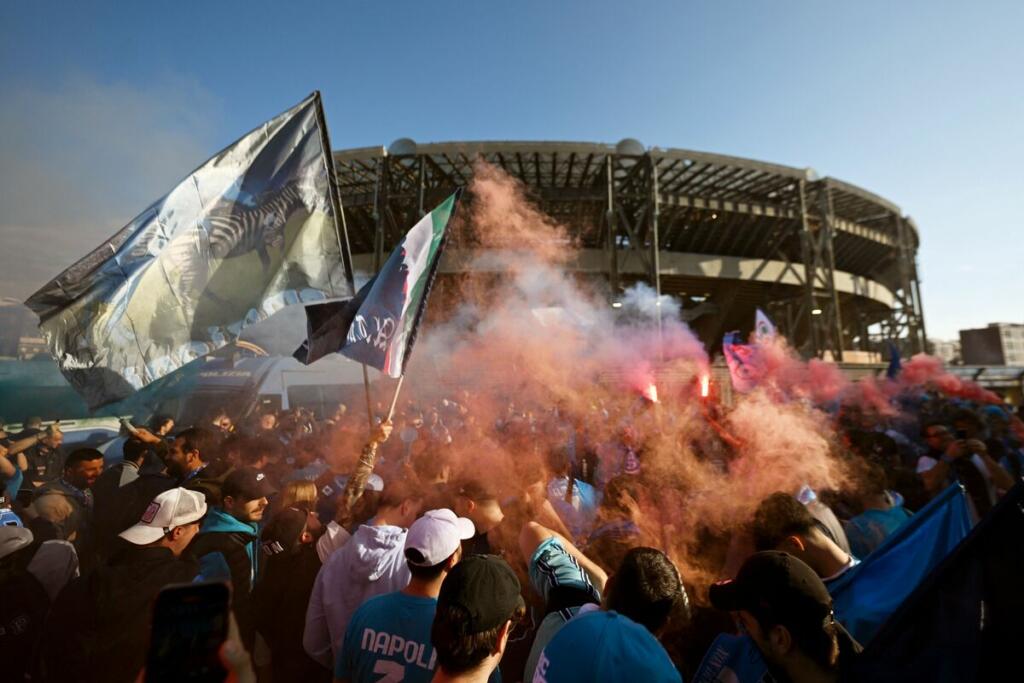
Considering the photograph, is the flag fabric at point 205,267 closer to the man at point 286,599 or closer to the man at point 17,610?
the man at point 17,610

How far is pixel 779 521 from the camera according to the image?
102 inches

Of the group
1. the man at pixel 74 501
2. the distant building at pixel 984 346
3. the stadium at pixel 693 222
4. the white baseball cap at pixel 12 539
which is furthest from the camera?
the distant building at pixel 984 346

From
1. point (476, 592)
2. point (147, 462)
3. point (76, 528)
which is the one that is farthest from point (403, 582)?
point (147, 462)

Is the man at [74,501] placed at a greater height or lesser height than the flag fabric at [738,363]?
lesser

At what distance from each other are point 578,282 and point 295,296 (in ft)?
60.5

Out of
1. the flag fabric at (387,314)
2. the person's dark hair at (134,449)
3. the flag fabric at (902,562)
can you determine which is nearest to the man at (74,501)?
the person's dark hair at (134,449)

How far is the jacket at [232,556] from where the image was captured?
2592 mm

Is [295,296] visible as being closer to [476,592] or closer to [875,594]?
[476,592]

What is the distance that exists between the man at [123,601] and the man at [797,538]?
295 cm

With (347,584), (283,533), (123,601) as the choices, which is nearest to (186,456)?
(283,533)

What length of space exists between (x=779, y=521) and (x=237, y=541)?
3190 mm

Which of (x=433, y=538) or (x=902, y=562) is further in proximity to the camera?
(x=902, y=562)

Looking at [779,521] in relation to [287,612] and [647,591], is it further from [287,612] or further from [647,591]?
[287,612]

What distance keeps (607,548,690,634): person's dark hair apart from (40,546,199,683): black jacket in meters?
2.03
